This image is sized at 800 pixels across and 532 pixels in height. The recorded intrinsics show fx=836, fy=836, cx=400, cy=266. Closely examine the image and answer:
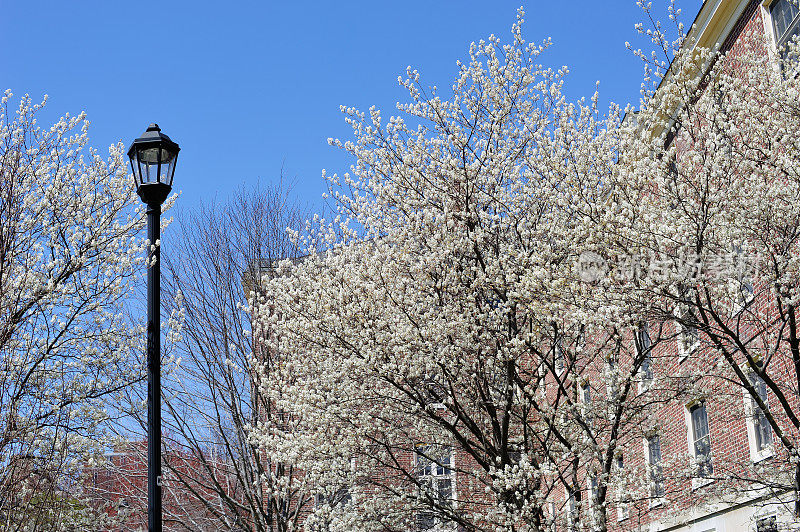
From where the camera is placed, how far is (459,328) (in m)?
12.1

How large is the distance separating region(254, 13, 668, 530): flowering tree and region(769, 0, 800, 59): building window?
379 cm

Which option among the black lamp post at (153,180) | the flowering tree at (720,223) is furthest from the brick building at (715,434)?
the black lamp post at (153,180)

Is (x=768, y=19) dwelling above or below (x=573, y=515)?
above

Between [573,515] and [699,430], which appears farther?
[699,430]

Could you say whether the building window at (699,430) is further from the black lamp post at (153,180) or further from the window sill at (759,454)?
the black lamp post at (153,180)

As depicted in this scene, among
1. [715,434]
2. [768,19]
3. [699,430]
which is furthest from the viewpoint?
[699,430]

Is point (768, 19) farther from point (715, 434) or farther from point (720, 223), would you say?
point (720, 223)

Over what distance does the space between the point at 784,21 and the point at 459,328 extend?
8.51 m

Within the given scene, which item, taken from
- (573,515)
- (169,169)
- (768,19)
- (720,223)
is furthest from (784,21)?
(169,169)

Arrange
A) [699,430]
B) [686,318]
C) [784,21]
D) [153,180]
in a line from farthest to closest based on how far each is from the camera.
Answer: [699,430]
[784,21]
[686,318]
[153,180]

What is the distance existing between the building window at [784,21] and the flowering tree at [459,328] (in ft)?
12.4

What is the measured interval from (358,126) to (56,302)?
5.81 m

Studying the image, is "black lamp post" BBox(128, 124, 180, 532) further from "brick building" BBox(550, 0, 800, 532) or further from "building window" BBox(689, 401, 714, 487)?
"building window" BBox(689, 401, 714, 487)

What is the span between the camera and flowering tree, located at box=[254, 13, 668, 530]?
1188 centimetres
